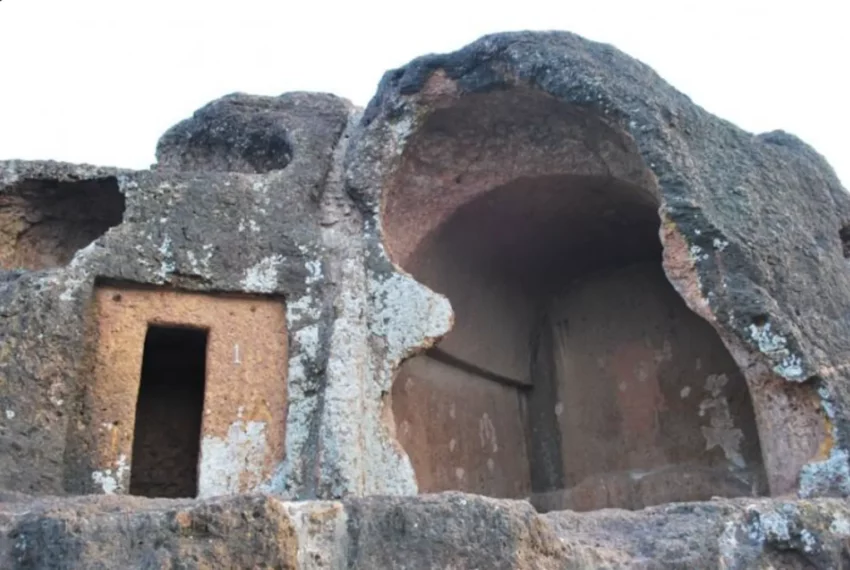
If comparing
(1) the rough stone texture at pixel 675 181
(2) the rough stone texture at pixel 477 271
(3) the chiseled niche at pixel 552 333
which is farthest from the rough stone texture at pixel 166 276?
(3) the chiseled niche at pixel 552 333

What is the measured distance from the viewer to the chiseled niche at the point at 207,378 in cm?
441

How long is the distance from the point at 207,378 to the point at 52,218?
4.72ft

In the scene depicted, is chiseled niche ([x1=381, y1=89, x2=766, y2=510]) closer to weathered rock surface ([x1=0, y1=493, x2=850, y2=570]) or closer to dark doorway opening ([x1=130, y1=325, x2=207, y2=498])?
dark doorway opening ([x1=130, y1=325, x2=207, y2=498])

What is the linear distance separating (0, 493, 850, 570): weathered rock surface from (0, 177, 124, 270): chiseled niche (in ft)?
7.85

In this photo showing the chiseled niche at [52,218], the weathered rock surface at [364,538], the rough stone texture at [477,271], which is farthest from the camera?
the chiseled niche at [52,218]

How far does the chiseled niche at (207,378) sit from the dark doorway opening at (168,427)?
1.21 ft

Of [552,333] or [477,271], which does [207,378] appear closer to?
[477,271]

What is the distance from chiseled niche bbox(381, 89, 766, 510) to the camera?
5320mm

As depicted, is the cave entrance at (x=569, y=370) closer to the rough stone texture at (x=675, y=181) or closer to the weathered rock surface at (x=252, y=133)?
the rough stone texture at (x=675, y=181)

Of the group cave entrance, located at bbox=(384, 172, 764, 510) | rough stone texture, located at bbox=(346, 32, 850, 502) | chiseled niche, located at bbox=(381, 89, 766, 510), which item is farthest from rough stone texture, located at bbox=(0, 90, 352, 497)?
cave entrance, located at bbox=(384, 172, 764, 510)

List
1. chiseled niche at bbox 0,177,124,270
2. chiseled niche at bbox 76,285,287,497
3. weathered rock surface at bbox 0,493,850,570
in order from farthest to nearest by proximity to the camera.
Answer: chiseled niche at bbox 0,177,124,270 → chiseled niche at bbox 76,285,287,497 → weathered rock surface at bbox 0,493,850,570

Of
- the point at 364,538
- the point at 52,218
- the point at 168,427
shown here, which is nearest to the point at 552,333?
the point at 168,427

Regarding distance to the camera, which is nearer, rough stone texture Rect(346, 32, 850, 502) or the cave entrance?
rough stone texture Rect(346, 32, 850, 502)

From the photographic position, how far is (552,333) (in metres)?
6.41
